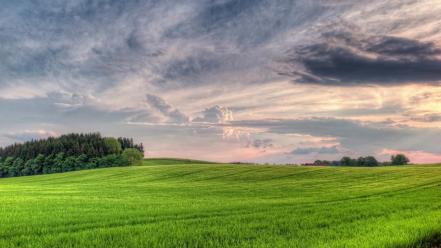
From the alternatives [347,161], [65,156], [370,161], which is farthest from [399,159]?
[65,156]

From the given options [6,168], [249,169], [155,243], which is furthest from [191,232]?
[6,168]

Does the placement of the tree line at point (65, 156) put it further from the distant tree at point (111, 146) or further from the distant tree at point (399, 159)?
the distant tree at point (399, 159)

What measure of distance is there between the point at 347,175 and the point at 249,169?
19.3 m

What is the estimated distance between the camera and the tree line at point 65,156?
139375mm

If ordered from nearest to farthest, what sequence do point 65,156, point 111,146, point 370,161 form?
point 370,161 → point 65,156 → point 111,146

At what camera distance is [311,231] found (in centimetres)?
1433

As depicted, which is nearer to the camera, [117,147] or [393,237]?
[393,237]

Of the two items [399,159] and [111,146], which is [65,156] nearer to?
[111,146]

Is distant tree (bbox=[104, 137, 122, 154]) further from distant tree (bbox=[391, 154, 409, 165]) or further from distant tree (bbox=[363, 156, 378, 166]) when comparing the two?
distant tree (bbox=[391, 154, 409, 165])

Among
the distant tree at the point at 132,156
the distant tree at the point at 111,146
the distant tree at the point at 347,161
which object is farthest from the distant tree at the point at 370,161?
the distant tree at the point at 111,146

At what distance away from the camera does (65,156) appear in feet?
477

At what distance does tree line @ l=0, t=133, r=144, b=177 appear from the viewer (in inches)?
5487

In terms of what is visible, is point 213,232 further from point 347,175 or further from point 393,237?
point 347,175

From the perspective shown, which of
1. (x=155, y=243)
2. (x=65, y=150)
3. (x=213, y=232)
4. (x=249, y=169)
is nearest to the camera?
(x=155, y=243)
